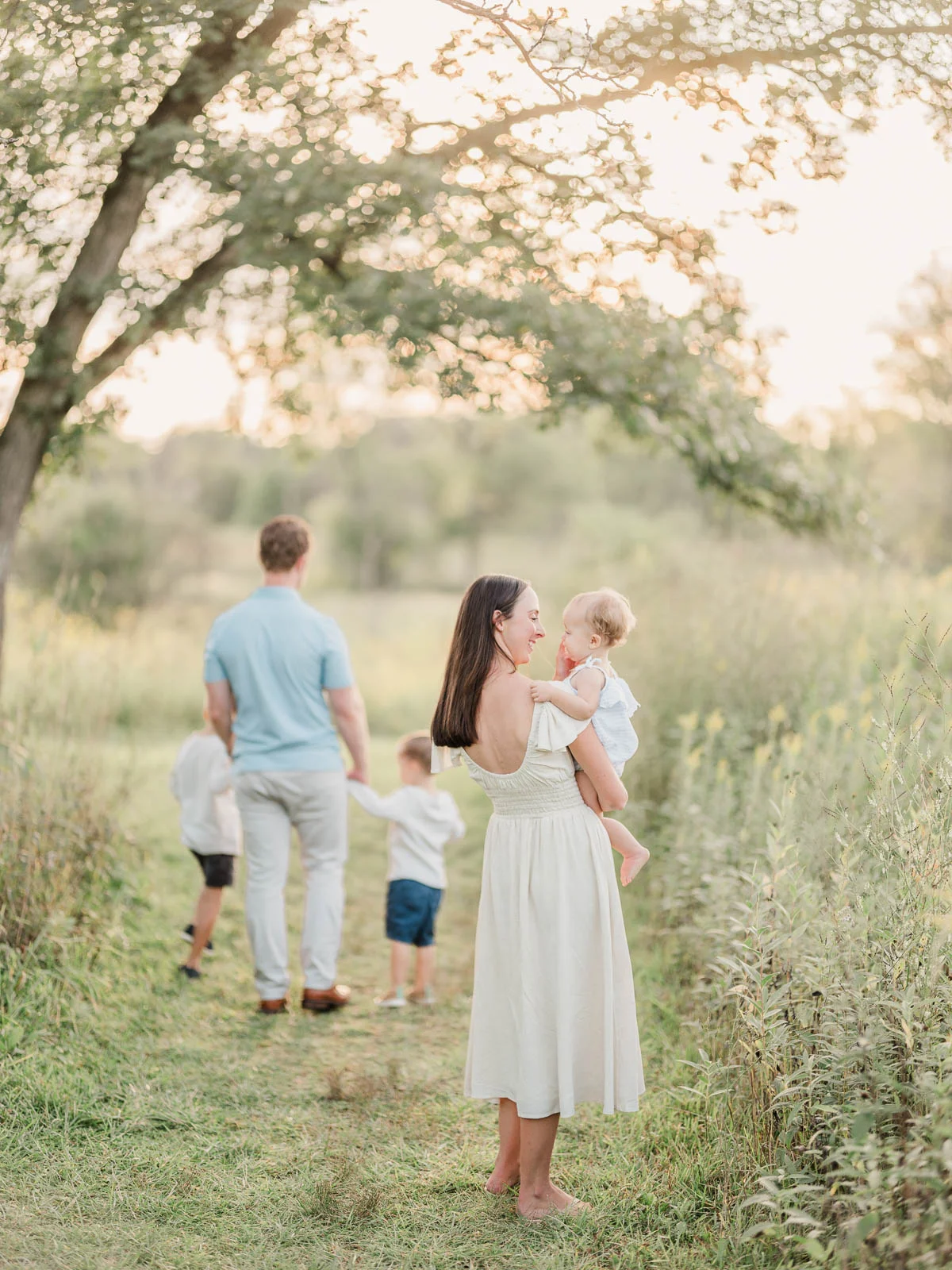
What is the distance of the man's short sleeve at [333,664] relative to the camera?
538 cm

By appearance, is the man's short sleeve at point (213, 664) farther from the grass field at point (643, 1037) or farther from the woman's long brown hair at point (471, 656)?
the woman's long brown hair at point (471, 656)

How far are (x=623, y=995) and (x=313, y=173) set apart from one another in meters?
3.97

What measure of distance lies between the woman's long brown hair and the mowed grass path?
4.48 feet

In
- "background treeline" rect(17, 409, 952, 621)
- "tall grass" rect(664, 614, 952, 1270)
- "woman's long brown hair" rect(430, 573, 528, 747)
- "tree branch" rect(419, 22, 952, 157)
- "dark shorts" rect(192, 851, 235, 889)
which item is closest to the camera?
"tall grass" rect(664, 614, 952, 1270)

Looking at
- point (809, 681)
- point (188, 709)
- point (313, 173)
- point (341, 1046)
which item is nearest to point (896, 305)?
point (188, 709)

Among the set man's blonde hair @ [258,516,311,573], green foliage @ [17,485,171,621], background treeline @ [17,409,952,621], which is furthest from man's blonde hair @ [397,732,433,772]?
green foliage @ [17,485,171,621]

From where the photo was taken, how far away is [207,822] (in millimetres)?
5668

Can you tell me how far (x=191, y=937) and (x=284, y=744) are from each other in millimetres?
1223

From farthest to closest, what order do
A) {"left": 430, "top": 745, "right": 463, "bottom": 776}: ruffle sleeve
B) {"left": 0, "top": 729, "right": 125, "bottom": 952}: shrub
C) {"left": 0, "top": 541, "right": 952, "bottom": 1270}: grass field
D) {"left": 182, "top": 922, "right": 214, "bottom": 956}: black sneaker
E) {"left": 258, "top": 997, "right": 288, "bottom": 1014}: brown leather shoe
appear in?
{"left": 182, "top": 922, "right": 214, "bottom": 956}: black sneaker
{"left": 258, "top": 997, "right": 288, "bottom": 1014}: brown leather shoe
{"left": 0, "top": 729, "right": 125, "bottom": 952}: shrub
{"left": 430, "top": 745, "right": 463, "bottom": 776}: ruffle sleeve
{"left": 0, "top": 541, "right": 952, "bottom": 1270}: grass field

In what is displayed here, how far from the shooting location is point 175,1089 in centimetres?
430

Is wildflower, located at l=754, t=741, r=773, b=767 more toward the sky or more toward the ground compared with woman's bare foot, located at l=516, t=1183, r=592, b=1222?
more toward the sky

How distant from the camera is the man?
5281 mm

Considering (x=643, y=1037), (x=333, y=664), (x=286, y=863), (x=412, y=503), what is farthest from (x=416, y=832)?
(x=412, y=503)

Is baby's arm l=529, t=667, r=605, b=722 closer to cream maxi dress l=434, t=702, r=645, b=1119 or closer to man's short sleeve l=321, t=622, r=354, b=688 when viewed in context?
cream maxi dress l=434, t=702, r=645, b=1119
